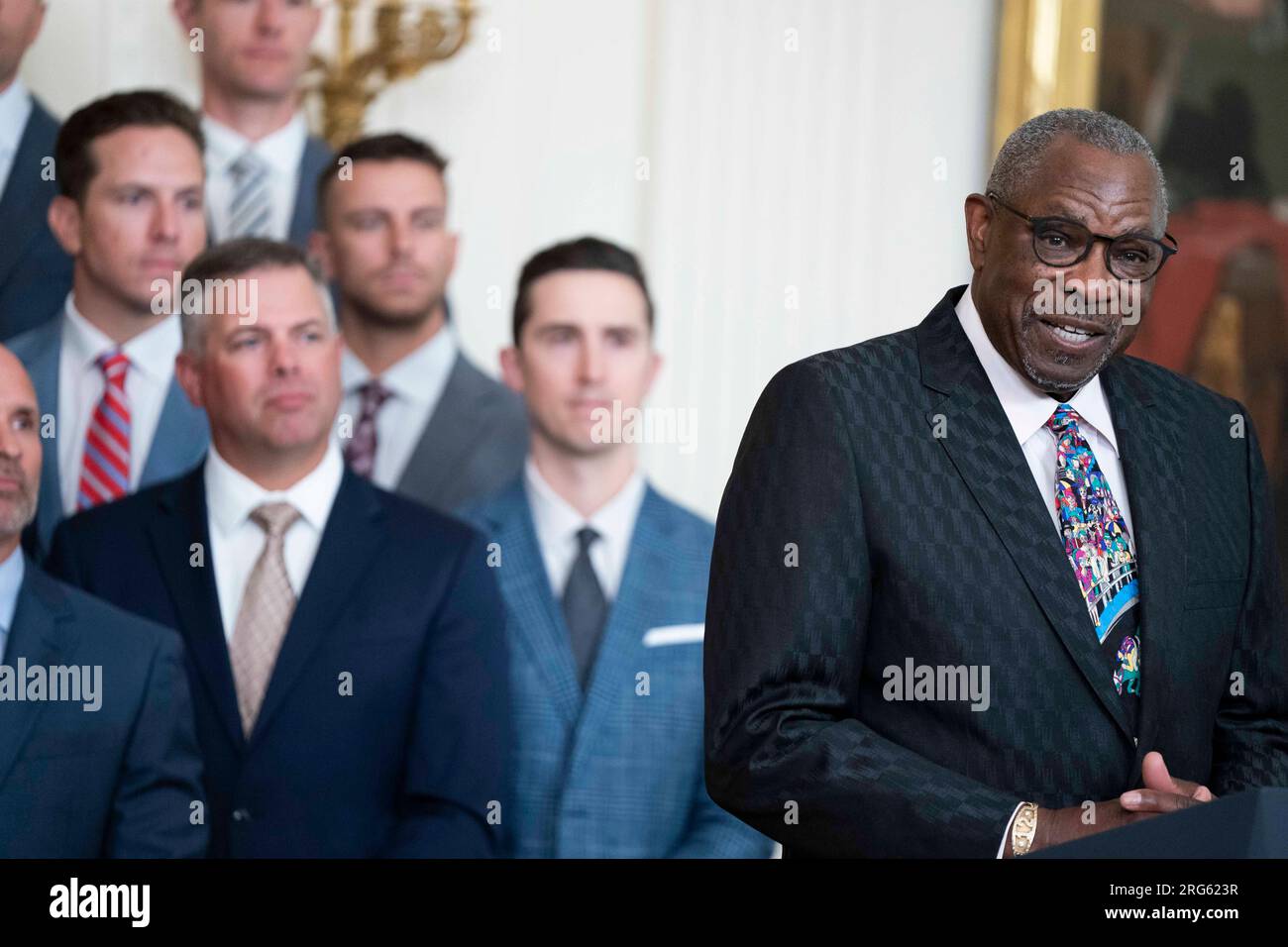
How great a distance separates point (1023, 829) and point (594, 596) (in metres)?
2.65

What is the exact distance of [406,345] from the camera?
453 centimetres

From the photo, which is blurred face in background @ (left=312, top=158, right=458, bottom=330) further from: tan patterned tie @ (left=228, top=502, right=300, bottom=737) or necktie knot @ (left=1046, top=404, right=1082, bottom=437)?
necktie knot @ (left=1046, top=404, right=1082, bottom=437)

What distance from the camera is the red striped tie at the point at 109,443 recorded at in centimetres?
425

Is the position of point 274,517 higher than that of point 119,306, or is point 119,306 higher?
point 119,306

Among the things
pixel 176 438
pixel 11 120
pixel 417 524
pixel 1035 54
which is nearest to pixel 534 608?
pixel 417 524

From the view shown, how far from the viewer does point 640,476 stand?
4551 mm

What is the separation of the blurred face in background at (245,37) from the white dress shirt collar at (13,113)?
1.44 feet

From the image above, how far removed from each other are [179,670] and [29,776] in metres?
0.38

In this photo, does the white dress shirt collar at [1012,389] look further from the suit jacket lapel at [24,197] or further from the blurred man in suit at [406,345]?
the suit jacket lapel at [24,197]

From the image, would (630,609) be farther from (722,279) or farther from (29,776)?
(29,776)

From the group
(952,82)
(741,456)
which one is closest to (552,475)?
(952,82)

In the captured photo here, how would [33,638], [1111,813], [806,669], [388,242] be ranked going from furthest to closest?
[388,242] < [33,638] < [806,669] < [1111,813]

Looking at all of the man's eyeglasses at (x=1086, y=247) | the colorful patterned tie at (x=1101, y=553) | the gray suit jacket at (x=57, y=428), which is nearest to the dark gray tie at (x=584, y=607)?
the gray suit jacket at (x=57, y=428)

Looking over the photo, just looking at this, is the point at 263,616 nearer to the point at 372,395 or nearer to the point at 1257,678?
the point at 372,395
